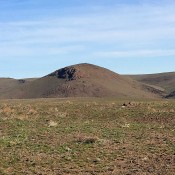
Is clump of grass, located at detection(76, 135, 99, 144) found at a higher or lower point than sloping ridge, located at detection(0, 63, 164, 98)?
lower

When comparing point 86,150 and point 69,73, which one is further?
point 69,73

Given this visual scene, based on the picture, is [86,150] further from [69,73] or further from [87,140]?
[69,73]

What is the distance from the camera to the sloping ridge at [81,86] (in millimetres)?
118062

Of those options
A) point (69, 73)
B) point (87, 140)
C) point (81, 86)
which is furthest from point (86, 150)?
point (69, 73)

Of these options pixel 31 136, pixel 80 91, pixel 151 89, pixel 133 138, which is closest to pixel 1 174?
pixel 31 136

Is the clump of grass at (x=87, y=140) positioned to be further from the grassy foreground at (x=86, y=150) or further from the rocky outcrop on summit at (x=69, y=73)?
the rocky outcrop on summit at (x=69, y=73)

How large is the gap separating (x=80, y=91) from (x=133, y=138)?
97198 mm

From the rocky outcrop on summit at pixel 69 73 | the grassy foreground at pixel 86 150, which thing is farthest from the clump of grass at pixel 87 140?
the rocky outcrop on summit at pixel 69 73

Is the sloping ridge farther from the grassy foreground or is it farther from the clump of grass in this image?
the clump of grass

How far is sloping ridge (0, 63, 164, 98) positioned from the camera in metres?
118

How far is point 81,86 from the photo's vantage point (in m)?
122

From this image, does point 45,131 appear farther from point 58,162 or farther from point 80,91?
point 80,91

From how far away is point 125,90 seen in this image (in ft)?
405

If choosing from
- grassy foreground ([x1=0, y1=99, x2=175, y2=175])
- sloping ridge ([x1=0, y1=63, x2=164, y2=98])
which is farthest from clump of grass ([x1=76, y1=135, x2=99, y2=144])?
sloping ridge ([x1=0, y1=63, x2=164, y2=98])
